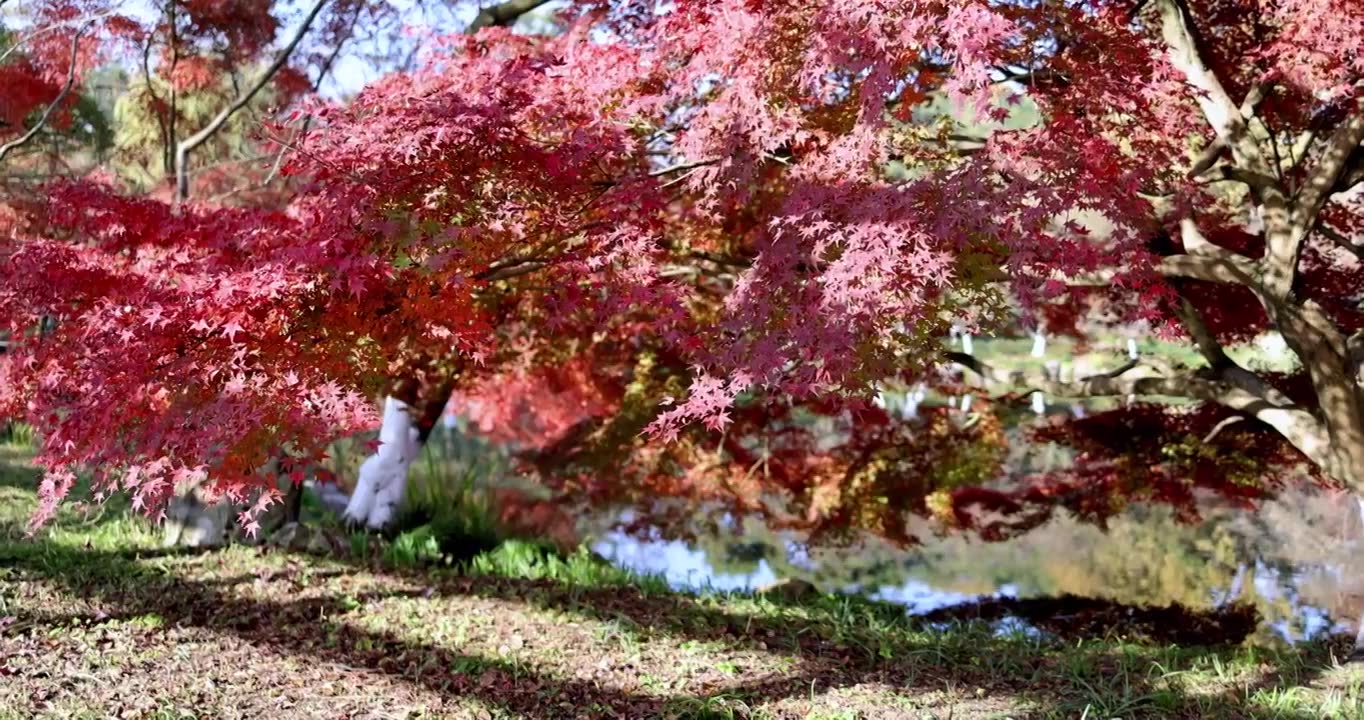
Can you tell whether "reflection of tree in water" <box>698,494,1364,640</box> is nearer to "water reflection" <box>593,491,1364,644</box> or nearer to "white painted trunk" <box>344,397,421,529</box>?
"water reflection" <box>593,491,1364,644</box>

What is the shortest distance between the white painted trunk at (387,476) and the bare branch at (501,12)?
108 inches

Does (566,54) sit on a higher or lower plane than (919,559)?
higher

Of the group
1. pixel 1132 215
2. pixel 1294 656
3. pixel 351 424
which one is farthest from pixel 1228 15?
pixel 351 424

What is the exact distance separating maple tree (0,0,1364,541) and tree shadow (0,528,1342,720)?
98 cm

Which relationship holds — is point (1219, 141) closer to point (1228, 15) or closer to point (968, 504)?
point (1228, 15)

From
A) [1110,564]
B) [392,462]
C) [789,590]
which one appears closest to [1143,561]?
[1110,564]

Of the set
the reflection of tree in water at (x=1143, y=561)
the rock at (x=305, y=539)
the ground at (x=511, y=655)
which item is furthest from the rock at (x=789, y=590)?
the rock at (x=305, y=539)

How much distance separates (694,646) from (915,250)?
232cm

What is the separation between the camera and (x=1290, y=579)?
380 inches

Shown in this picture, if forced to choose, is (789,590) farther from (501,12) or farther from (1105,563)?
(1105,563)

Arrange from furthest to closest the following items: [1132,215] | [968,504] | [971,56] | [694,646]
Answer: [968,504], [694,646], [1132,215], [971,56]

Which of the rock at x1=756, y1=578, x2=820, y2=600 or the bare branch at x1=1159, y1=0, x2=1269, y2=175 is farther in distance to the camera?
the rock at x1=756, y1=578, x2=820, y2=600

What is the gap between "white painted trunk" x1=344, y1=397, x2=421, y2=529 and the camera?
26.1 ft

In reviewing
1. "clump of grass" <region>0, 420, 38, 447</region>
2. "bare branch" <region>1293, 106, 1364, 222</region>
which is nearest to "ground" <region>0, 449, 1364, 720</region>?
"bare branch" <region>1293, 106, 1364, 222</region>
